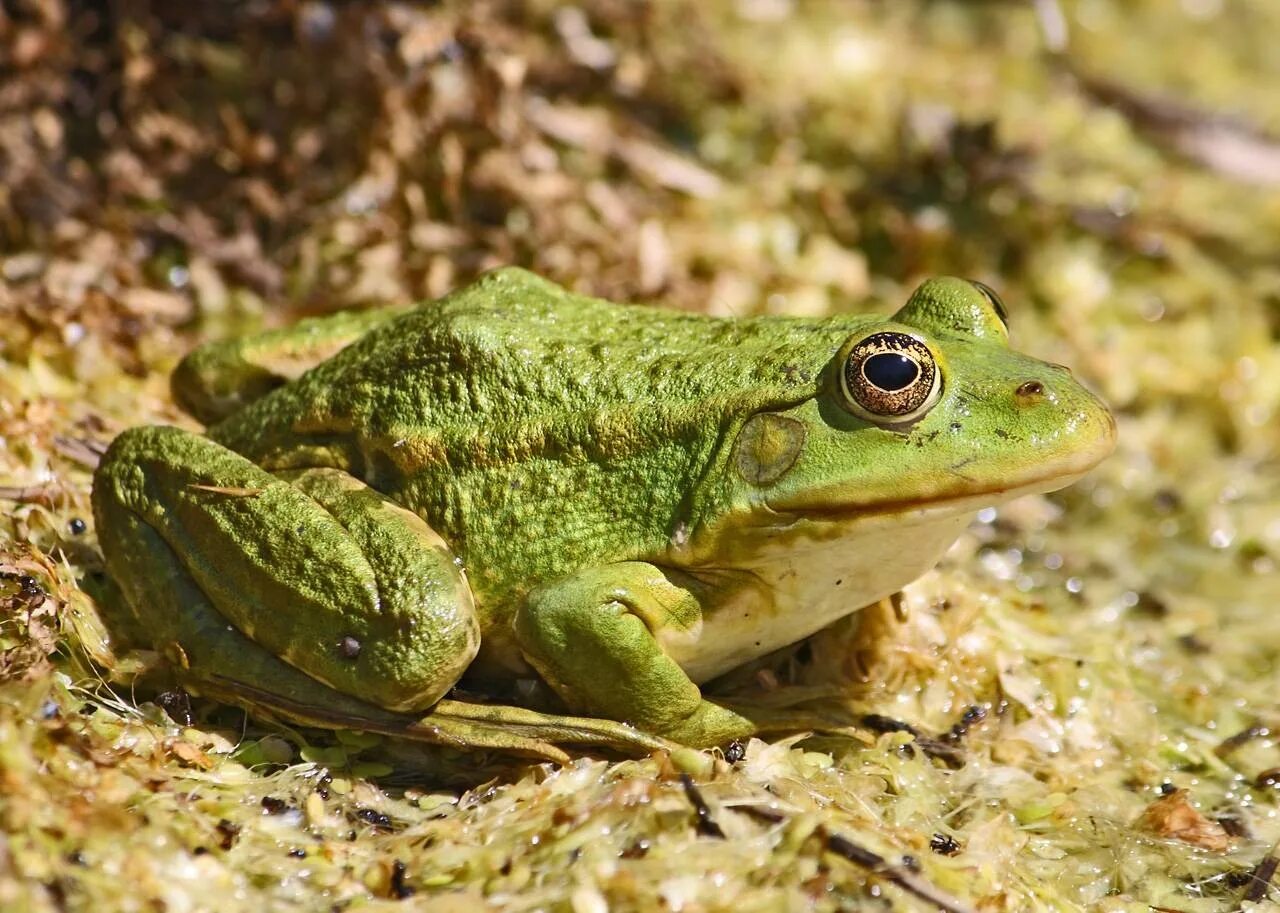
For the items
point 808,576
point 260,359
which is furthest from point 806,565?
point 260,359

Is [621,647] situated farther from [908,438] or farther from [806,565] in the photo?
[908,438]

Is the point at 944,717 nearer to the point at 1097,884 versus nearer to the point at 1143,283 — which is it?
the point at 1097,884

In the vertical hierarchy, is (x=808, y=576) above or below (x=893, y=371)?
below

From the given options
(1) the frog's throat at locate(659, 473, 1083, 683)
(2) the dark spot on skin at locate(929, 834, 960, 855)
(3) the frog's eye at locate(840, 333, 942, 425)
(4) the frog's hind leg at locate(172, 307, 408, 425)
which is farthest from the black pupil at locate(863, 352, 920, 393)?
(4) the frog's hind leg at locate(172, 307, 408, 425)

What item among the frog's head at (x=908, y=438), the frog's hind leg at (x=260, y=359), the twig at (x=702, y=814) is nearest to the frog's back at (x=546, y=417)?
→ the frog's head at (x=908, y=438)

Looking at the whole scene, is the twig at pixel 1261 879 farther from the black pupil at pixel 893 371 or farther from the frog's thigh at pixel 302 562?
the frog's thigh at pixel 302 562

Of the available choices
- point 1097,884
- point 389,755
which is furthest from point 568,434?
point 1097,884

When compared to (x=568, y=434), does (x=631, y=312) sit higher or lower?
higher
